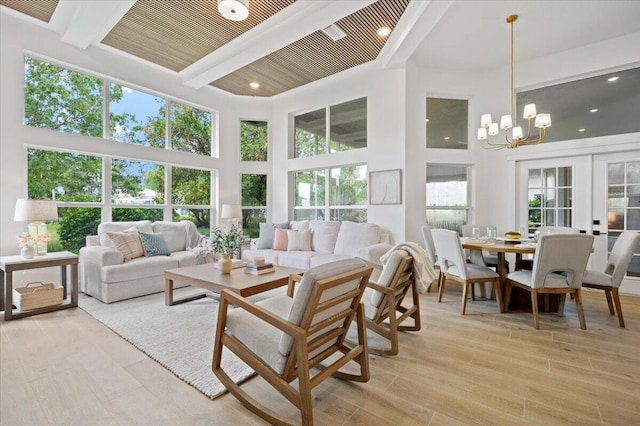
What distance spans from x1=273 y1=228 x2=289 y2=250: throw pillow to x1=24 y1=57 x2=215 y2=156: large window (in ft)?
7.67

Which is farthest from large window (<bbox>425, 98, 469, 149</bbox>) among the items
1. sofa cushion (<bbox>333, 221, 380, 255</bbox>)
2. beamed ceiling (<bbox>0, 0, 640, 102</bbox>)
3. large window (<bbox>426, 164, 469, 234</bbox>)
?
sofa cushion (<bbox>333, 221, 380, 255</bbox>)

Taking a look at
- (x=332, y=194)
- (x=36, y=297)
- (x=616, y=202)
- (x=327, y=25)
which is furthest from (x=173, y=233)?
(x=616, y=202)

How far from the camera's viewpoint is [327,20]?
3461 millimetres

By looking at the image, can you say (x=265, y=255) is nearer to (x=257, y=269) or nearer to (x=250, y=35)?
(x=257, y=269)

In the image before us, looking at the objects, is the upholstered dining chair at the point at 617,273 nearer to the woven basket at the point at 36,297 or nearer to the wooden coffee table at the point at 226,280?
the wooden coffee table at the point at 226,280

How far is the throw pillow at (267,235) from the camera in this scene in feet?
17.1

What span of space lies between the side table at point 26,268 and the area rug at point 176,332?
0.69 feet

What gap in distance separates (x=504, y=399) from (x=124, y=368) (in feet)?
8.19

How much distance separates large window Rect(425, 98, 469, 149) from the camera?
505 cm

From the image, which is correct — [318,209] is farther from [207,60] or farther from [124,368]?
[124,368]

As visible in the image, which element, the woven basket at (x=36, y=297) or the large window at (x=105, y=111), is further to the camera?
the large window at (x=105, y=111)

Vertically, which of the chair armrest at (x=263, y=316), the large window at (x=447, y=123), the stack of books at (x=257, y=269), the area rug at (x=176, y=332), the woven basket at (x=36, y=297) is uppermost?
the large window at (x=447, y=123)

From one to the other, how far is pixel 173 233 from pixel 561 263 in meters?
4.95

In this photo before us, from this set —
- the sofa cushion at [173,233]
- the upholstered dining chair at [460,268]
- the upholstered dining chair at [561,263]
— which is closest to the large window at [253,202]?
the sofa cushion at [173,233]
